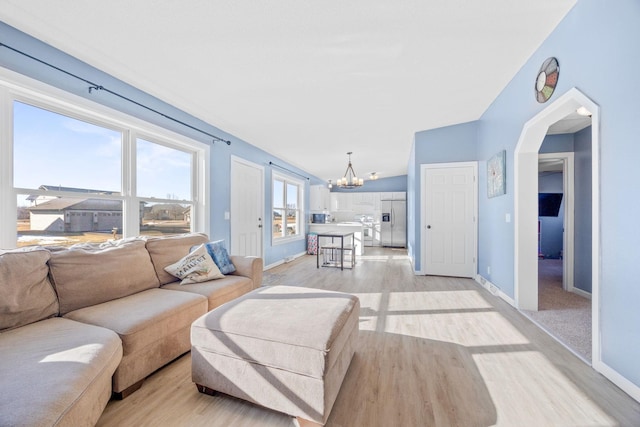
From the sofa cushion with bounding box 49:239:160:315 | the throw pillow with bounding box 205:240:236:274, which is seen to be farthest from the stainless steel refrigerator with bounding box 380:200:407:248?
the sofa cushion with bounding box 49:239:160:315

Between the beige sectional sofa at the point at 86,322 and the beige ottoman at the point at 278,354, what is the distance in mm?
387

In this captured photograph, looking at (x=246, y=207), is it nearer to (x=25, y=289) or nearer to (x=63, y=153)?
(x=63, y=153)

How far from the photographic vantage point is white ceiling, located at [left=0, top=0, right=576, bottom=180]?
1.82 m

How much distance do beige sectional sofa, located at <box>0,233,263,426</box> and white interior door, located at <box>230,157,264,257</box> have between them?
1.78 m

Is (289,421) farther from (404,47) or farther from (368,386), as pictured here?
(404,47)

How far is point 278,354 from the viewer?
137 cm

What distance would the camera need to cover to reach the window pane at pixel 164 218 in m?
3.00

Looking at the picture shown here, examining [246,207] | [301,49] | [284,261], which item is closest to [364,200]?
[284,261]

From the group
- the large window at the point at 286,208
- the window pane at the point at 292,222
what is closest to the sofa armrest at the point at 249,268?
the large window at the point at 286,208

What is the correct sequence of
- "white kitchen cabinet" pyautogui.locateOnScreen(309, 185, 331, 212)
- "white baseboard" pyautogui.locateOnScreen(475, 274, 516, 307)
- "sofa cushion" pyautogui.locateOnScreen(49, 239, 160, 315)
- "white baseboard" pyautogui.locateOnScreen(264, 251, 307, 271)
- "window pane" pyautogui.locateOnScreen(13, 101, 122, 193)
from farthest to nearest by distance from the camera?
"white kitchen cabinet" pyautogui.locateOnScreen(309, 185, 331, 212), "white baseboard" pyautogui.locateOnScreen(264, 251, 307, 271), "white baseboard" pyautogui.locateOnScreen(475, 274, 516, 307), "window pane" pyautogui.locateOnScreen(13, 101, 122, 193), "sofa cushion" pyautogui.locateOnScreen(49, 239, 160, 315)

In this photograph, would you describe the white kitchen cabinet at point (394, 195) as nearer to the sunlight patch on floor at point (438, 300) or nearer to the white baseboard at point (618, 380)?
the sunlight patch on floor at point (438, 300)

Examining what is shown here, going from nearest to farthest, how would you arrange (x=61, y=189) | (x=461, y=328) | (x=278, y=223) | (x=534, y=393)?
(x=534, y=393) < (x=61, y=189) < (x=461, y=328) < (x=278, y=223)

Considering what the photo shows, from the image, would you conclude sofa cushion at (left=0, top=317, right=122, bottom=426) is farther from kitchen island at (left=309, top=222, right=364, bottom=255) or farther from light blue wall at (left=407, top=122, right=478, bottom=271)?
kitchen island at (left=309, top=222, right=364, bottom=255)

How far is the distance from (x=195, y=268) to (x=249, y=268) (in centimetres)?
55
